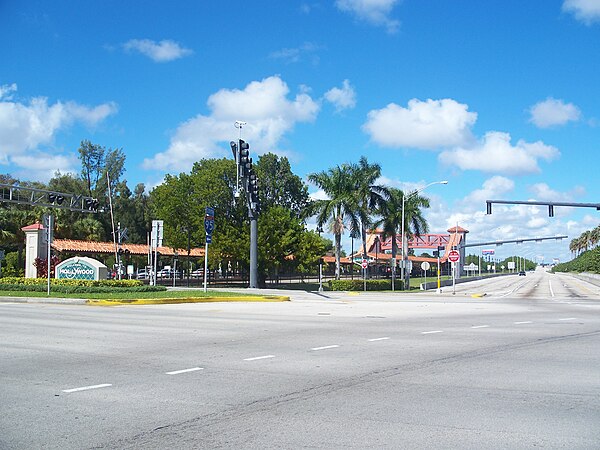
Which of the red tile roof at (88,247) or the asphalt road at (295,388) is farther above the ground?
the red tile roof at (88,247)

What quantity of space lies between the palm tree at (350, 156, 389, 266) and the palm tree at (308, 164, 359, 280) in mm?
494

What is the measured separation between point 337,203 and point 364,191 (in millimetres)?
2870

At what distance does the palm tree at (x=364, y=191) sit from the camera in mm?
54125

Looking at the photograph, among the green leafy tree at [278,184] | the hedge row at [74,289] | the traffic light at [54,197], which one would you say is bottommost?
the hedge row at [74,289]

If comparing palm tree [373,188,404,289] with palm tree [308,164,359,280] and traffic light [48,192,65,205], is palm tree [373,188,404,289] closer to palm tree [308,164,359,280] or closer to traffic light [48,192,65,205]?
palm tree [308,164,359,280]

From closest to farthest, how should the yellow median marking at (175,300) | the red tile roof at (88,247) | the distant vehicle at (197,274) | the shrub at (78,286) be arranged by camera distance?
the yellow median marking at (175,300) < the shrub at (78,286) < the red tile roof at (88,247) < the distant vehicle at (197,274)

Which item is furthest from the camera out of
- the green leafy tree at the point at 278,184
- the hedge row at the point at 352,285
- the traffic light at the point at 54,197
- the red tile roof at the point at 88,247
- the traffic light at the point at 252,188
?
the green leafy tree at the point at 278,184

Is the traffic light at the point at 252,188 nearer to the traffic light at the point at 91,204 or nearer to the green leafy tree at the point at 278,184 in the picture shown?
the traffic light at the point at 91,204

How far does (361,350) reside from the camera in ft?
40.8

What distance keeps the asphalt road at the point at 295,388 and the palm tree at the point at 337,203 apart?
3727cm

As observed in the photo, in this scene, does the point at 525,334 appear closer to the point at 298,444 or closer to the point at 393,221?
the point at 298,444

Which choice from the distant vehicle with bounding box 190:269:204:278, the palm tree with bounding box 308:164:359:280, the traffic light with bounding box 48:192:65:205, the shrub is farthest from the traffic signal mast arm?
the distant vehicle with bounding box 190:269:204:278

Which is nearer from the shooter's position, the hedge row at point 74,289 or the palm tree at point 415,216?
the hedge row at point 74,289

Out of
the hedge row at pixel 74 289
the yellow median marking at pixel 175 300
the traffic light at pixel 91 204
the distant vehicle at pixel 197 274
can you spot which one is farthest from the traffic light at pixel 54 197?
the distant vehicle at pixel 197 274
